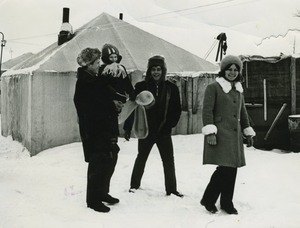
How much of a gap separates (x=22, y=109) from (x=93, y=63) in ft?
19.7

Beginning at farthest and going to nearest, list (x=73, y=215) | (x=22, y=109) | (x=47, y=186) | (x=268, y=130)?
(x=22, y=109) < (x=268, y=130) < (x=47, y=186) < (x=73, y=215)

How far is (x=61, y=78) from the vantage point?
364 inches

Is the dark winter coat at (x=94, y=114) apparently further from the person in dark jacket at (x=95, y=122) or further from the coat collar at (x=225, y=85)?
the coat collar at (x=225, y=85)

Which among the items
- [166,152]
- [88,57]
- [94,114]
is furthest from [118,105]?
[166,152]

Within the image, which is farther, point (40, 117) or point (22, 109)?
point (22, 109)

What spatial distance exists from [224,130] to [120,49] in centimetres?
683

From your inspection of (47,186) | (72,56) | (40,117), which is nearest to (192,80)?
(72,56)

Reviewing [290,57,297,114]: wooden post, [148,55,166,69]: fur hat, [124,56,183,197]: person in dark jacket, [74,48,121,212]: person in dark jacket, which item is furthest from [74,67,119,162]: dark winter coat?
[290,57,297,114]: wooden post

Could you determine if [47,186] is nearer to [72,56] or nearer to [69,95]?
[69,95]

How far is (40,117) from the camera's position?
8.94 meters

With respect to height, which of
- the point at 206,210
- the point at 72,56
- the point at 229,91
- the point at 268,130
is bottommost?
the point at 206,210

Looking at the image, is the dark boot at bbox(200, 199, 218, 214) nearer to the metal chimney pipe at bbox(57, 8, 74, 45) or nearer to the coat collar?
the coat collar

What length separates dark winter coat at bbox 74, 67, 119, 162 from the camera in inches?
165

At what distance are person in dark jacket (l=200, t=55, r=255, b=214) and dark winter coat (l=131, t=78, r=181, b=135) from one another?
0.69m
